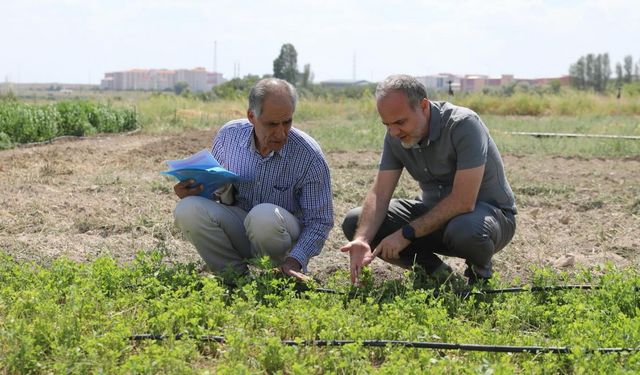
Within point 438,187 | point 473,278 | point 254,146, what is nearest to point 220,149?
point 254,146

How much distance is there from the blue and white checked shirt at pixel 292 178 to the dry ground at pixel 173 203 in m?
0.82

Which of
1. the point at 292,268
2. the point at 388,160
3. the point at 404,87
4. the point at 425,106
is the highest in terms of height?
the point at 404,87

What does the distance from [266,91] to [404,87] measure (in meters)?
0.80

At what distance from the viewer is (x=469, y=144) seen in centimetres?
473

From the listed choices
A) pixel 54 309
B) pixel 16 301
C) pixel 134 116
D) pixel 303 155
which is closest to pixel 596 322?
pixel 303 155

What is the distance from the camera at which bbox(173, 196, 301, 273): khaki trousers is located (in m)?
4.89

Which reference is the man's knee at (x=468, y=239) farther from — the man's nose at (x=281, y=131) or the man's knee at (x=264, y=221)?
the man's nose at (x=281, y=131)

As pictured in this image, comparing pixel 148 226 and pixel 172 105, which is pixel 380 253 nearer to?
pixel 148 226

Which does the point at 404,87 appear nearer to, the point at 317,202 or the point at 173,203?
the point at 317,202

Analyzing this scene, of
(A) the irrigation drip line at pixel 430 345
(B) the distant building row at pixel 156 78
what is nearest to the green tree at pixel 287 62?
(A) the irrigation drip line at pixel 430 345

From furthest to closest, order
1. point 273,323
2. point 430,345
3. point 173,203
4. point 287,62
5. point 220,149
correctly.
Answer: point 287,62 < point 173,203 < point 220,149 < point 273,323 < point 430,345

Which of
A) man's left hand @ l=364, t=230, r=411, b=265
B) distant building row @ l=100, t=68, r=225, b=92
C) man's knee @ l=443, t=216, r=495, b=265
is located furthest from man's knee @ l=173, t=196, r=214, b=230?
distant building row @ l=100, t=68, r=225, b=92

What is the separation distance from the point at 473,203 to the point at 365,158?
304 inches

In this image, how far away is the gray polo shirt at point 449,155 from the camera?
15.6ft
